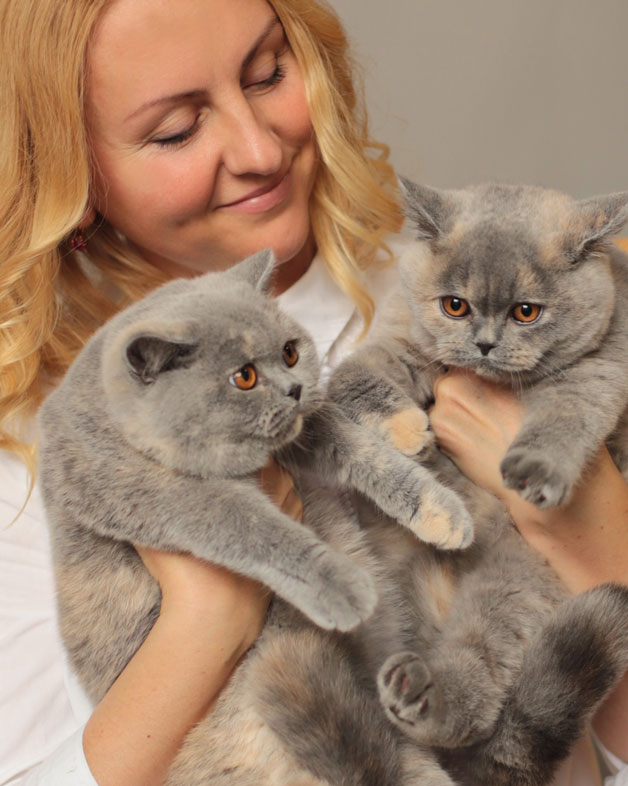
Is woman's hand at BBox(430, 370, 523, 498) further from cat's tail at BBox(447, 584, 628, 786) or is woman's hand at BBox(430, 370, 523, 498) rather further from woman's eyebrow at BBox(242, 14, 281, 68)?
woman's eyebrow at BBox(242, 14, 281, 68)

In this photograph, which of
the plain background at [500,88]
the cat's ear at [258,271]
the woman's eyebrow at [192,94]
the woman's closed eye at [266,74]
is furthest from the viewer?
the plain background at [500,88]

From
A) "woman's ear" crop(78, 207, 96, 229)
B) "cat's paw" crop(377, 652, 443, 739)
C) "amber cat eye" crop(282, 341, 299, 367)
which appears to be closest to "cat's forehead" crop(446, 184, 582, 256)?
"amber cat eye" crop(282, 341, 299, 367)

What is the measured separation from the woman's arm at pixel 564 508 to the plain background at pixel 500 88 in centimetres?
145

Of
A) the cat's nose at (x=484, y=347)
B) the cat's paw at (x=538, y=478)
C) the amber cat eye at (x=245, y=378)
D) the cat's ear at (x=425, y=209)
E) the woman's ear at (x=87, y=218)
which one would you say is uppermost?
the cat's ear at (x=425, y=209)

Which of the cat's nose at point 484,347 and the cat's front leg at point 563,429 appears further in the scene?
the cat's nose at point 484,347

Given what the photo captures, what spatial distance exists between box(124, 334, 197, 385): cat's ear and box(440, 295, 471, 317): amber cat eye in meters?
0.53

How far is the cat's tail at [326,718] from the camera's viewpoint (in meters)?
1.11

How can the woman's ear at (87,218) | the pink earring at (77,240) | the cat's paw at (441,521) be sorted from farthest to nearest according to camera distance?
1. the pink earring at (77,240)
2. the woman's ear at (87,218)
3. the cat's paw at (441,521)

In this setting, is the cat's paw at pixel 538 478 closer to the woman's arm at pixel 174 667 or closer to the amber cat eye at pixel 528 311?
the amber cat eye at pixel 528 311

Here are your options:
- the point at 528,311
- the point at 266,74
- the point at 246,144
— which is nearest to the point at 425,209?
the point at 528,311

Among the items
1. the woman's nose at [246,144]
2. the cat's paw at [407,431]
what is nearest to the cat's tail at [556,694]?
the cat's paw at [407,431]

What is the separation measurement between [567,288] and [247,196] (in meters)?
0.71

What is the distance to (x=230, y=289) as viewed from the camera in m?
1.36

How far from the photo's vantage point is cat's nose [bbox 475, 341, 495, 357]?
143 cm
